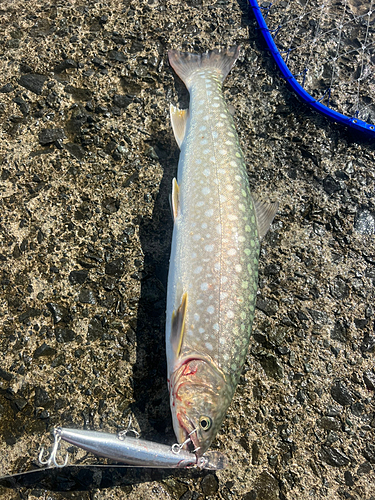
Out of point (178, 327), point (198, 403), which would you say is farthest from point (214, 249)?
point (198, 403)

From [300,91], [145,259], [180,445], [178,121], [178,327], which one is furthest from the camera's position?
[300,91]

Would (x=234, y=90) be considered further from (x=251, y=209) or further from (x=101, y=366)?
(x=101, y=366)

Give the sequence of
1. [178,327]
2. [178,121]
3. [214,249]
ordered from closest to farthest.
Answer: [178,327], [214,249], [178,121]

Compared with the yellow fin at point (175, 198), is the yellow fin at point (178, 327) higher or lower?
lower

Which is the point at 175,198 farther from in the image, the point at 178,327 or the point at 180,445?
the point at 180,445

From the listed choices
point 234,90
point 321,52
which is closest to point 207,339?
point 234,90

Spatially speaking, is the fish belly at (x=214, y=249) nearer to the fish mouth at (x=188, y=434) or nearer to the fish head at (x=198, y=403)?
the fish head at (x=198, y=403)

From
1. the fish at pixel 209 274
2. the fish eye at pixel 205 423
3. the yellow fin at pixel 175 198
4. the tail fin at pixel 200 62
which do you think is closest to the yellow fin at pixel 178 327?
the fish at pixel 209 274

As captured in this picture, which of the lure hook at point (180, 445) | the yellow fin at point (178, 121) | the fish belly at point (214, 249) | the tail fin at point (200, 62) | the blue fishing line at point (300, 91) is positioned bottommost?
the lure hook at point (180, 445)
